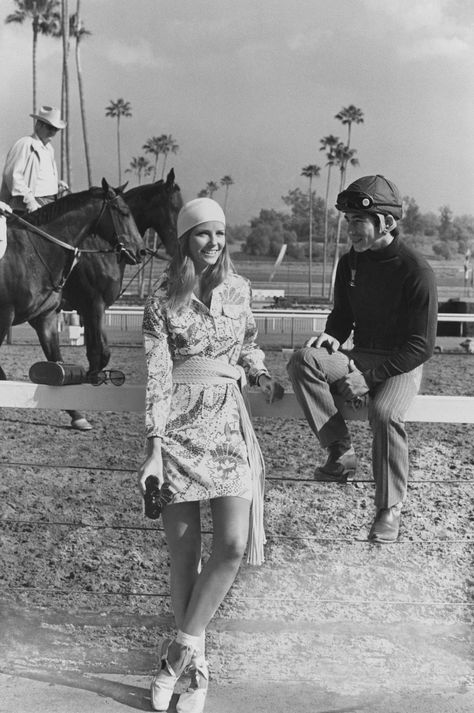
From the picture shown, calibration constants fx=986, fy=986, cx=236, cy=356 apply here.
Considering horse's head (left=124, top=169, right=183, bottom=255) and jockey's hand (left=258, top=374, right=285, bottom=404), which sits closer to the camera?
jockey's hand (left=258, top=374, right=285, bottom=404)

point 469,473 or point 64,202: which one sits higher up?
point 64,202

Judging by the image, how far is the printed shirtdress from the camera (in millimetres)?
2830

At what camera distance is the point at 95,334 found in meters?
7.93

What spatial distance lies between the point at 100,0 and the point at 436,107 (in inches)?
2804

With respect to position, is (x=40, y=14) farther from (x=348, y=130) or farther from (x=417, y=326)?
(x=417, y=326)

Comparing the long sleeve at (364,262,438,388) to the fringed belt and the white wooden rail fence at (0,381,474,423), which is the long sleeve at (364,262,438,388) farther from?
the fringed belt

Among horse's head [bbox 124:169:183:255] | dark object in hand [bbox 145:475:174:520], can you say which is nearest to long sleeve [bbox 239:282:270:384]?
dark object in hand [bbox 145:475:174:520]

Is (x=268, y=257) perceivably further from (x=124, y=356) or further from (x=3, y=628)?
(x=3, y=628)

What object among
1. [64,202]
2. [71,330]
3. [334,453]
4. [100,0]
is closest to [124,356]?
[71,330]

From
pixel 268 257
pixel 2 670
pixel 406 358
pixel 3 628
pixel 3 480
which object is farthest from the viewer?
pixel 268 257

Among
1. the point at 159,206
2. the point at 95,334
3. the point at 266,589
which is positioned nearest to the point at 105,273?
the point at 95,334

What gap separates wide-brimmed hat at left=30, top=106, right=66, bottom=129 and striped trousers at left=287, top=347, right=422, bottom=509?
493cm

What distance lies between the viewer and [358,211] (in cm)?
296

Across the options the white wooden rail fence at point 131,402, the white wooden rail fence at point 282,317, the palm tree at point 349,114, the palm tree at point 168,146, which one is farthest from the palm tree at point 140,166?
the white wooden rail fence at point 131,402
